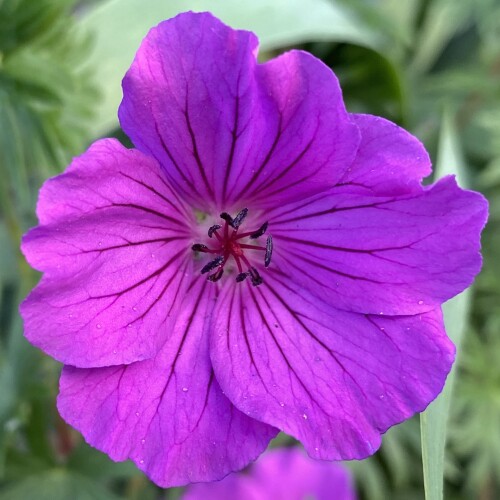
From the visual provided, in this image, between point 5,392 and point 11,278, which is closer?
point 5,392

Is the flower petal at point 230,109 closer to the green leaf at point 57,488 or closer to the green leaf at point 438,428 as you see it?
the green leaf at point 438,428

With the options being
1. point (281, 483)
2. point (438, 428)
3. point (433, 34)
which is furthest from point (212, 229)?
point (433, 34)

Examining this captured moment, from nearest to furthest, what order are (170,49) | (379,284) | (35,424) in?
(170,49)
(379,284)
(35,424)

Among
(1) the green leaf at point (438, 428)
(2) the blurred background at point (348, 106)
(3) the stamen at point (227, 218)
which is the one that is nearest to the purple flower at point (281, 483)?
(2) the blurred background at point (348, 106)

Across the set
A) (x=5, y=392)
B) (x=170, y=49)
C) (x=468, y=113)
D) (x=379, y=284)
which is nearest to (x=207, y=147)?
(x=170, y=49)

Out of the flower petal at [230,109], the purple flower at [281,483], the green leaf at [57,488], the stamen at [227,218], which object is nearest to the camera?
the flower petal at [230,109]

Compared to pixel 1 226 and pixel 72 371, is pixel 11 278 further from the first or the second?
pixel 72 371

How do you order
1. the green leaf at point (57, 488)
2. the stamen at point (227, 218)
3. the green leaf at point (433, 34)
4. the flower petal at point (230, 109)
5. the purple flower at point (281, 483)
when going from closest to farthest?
the flower petal at point (230, 109) → the stamen at point (227, 218) → the green leaf at point (57, 488) → the purple flower at point (281, 483) → the green leaf at point (433, 34)

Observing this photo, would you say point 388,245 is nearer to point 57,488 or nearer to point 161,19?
point 161,19
